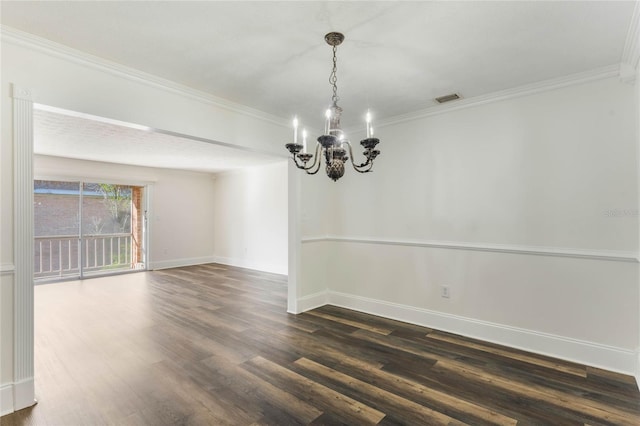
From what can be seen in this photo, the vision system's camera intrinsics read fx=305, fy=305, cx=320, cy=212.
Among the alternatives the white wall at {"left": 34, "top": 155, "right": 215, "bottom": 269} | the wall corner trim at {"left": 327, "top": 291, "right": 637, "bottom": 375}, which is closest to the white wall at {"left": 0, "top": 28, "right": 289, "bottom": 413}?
the wall corner trim at {"left": 327, "top": 291, "right": 637, "bottom": 375}

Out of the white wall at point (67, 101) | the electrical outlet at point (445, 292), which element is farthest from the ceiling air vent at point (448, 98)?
the white wall at point (67, 101)

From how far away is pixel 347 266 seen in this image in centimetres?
441

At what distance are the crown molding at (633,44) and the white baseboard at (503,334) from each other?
2.36m

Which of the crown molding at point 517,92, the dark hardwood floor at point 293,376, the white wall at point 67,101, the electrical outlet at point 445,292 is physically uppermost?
the crown molding at point 517,92

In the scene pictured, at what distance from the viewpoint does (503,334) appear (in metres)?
3.13

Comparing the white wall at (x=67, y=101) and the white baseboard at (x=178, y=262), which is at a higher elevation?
the white wall at (x=67, y=101)

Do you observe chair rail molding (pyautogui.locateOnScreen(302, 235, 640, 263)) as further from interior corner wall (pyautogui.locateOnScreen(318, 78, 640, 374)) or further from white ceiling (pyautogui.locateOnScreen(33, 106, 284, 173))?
white ceiling (pyautogui.locateOnScreen(33, 106, 284, 173))

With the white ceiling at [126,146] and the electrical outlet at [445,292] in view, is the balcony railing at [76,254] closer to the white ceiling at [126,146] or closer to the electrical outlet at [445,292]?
the white ceiling at [126,146]

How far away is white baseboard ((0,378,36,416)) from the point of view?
6.69 ft

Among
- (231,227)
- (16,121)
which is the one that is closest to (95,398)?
(16,121)

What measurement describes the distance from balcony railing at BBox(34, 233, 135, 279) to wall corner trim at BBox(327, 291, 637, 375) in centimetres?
626

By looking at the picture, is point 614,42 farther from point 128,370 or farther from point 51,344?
point 51,344

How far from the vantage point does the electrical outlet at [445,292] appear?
11.5 ft

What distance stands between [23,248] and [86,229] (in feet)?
18.3
